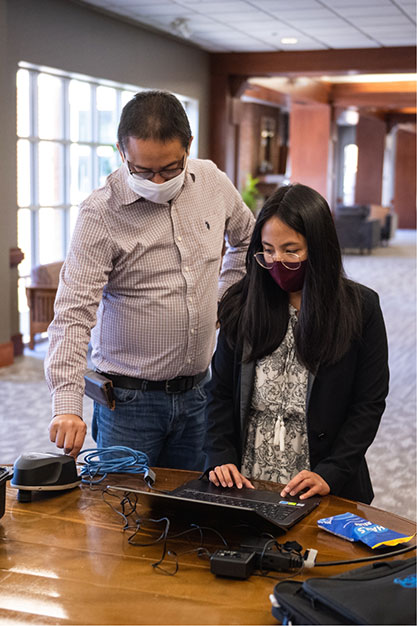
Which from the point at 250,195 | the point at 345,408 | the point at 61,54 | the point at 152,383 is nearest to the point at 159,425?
the point at 152,383

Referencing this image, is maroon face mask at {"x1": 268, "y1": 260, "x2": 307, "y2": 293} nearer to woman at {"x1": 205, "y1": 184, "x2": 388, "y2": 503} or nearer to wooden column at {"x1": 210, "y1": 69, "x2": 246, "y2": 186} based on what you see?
woman at {"x1": 205, "y1": 184, "x2": 388, "y2": 503}

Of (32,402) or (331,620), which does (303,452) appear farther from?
(32,402)

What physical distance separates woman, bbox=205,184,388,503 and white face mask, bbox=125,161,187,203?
324 millimetres

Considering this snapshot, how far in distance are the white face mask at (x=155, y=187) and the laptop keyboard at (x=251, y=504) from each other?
857mm

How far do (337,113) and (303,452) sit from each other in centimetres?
1454

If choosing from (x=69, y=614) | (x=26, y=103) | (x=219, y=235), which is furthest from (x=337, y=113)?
(x=69, y=614)

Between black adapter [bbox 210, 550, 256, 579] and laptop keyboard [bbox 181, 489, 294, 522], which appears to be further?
laptop keyboard [bbox 181, 489, 294, 522]

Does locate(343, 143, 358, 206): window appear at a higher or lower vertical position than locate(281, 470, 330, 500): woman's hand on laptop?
higher

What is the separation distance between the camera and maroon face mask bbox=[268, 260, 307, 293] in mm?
1988

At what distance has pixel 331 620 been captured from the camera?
1.21m

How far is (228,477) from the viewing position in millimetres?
1917

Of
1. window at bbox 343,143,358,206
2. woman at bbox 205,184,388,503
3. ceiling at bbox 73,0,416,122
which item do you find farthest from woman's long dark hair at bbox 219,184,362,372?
window at bbox 343,143,358,206

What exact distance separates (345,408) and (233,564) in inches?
27.3

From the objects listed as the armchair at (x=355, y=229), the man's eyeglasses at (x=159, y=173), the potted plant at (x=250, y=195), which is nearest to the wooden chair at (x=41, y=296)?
the man's eyeglasses at (x=159, y=173)
